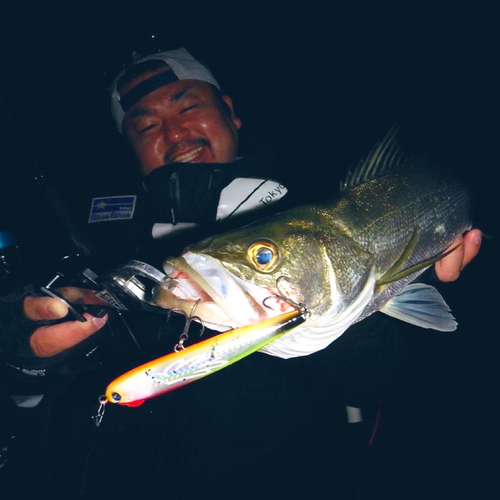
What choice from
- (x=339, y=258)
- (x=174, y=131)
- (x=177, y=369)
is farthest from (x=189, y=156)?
(x=177, y=369)

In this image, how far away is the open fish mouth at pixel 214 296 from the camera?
86 centimetres

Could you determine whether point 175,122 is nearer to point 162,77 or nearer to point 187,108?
point 187,108

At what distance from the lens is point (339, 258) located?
1.10 metres

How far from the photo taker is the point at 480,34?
15.4ft

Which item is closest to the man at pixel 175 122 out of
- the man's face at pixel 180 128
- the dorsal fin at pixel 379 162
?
the man's face at pixel 180 128

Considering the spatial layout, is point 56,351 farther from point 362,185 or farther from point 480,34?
point 480,34

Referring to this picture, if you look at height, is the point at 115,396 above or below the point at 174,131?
below

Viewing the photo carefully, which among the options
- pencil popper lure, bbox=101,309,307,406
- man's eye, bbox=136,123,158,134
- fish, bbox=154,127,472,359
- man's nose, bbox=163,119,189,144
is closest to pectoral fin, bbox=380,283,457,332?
fish, bbox=154,127,472,359

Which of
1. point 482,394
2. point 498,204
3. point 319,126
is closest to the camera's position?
point 498,204

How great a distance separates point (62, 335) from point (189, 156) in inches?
61.5

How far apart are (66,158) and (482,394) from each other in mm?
5652

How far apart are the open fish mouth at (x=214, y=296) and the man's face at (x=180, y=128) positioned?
174 centimetres

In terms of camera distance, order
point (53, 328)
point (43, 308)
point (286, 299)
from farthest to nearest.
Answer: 1. point (53, 328)
2. point (43, 308)
3. point (286, 299)

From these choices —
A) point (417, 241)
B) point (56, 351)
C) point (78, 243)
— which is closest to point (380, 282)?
point (417, 241)
